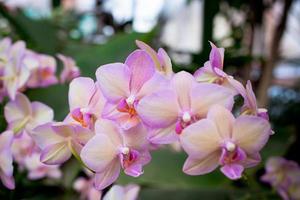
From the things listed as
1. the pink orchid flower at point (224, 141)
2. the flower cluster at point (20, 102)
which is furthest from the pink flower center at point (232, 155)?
the flower cluster at point (20, 102)

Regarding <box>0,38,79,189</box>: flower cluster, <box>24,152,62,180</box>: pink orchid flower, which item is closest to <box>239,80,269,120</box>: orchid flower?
<box>0,38,79,189</box>: flower cluster

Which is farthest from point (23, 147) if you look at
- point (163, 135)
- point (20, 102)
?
point (163, 135)

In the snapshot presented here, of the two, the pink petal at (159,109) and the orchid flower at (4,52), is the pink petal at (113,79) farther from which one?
the orchid flower at (4,52)

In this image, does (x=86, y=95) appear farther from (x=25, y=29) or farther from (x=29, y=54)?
(x=25, y=29)

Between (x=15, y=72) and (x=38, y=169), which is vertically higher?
(x=15, y=72)

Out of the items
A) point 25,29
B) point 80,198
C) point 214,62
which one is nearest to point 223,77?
point 214,62

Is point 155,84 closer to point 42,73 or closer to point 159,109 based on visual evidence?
point 159,109

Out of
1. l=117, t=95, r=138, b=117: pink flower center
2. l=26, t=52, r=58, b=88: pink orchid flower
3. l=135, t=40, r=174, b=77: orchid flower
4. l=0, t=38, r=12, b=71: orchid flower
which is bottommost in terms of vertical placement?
l=26, t=52, r=58, b=88: pink orchid flower

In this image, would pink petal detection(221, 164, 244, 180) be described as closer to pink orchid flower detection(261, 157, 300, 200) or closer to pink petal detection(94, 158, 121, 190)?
pink petal detection(94, 158, 121, 190)
